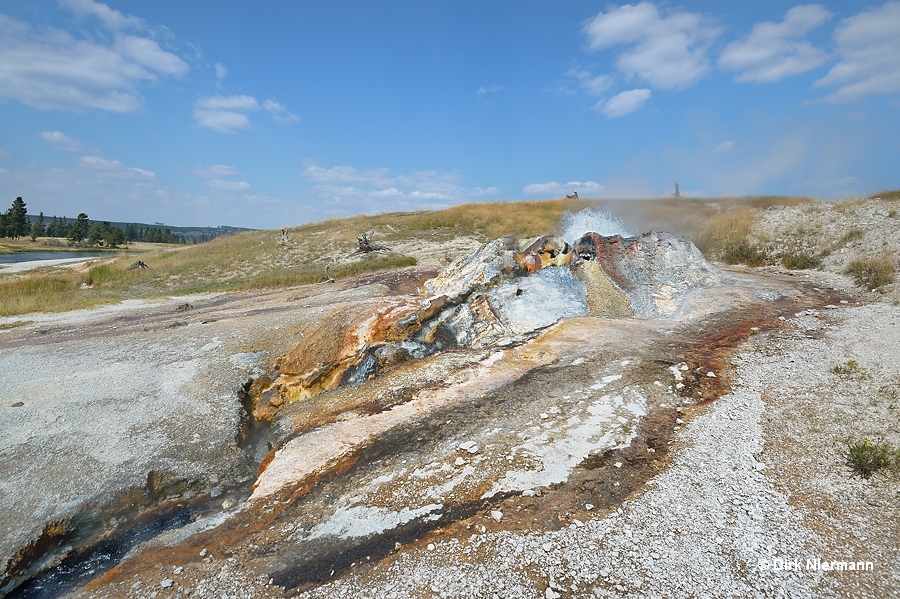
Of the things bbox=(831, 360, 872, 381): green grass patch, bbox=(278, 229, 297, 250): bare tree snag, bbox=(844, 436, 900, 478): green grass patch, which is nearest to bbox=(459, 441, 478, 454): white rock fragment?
bbox=(844, 436, 900, 478): green grass patch

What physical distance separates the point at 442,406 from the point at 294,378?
12.6 feet

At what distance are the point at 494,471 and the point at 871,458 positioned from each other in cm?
417

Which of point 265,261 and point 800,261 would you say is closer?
point 800,261

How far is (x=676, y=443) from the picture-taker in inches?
225

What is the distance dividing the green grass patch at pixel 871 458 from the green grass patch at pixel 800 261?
1306 cm

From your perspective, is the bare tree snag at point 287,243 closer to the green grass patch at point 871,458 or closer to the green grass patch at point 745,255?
the green grass patch at point 745,255

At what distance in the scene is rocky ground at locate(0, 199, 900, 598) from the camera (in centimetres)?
407

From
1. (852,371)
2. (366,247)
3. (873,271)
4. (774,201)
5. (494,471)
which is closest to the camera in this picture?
(494,471)

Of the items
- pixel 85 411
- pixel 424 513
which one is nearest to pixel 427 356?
pixel 424 513

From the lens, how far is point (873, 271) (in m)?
12.9

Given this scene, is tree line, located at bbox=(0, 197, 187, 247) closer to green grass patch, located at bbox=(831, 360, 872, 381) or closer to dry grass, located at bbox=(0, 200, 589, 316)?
dry grass, located at bbox=(0, 200, 589, 316)

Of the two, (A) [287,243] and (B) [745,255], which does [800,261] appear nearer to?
(B) [745,255]

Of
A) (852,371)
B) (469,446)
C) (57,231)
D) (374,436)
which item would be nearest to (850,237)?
(852,371)

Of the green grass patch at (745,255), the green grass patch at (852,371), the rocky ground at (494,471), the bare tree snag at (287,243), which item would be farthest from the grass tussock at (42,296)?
the green grass patch at (745,255)
